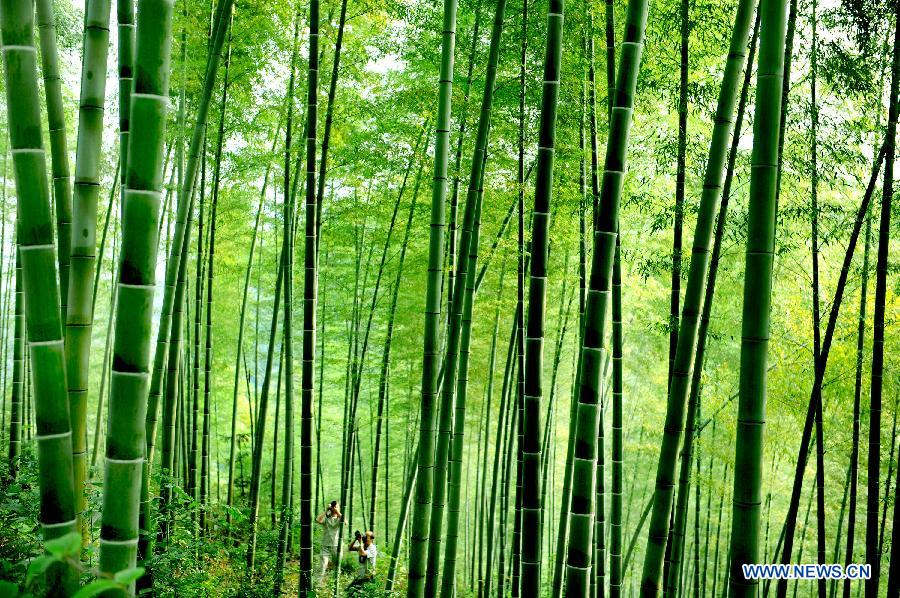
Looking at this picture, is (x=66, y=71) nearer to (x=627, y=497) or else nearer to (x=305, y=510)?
(x=305, y=510)

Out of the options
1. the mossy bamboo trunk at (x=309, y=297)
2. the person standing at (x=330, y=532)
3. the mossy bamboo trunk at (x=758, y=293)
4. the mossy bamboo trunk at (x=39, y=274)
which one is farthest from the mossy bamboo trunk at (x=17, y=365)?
the mossy bamboo trunk at (x=758, y=293)

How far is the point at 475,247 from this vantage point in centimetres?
422

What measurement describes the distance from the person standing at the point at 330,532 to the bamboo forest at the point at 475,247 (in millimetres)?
67

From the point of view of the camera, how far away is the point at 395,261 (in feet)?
29.5

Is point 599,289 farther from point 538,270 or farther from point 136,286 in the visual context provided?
point 136,286

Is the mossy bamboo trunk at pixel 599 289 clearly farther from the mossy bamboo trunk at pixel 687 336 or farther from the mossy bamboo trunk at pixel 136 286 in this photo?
the mossy bamboo trunk at pixel 136 286

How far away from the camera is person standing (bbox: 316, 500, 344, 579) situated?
7.34m

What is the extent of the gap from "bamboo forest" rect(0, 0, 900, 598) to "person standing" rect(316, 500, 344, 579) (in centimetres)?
7

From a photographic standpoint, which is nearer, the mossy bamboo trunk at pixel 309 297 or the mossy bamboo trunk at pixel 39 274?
the mossy bamboo trunk at pixel 39 274

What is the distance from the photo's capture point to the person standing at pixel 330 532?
289 inches

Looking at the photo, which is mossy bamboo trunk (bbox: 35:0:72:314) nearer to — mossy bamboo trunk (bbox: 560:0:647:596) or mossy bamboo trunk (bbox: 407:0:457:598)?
mossy bamboo trunk (bbox: 407:0:457:598)

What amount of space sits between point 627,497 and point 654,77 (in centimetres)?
1019

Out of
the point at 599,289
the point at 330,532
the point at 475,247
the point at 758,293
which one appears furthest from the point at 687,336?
the point at 330,532

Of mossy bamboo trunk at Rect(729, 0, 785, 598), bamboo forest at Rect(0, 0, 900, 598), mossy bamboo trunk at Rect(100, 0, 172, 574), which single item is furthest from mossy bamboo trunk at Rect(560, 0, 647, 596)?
mossy bamboo trunk at Rect(100, 0, 172, 574)
